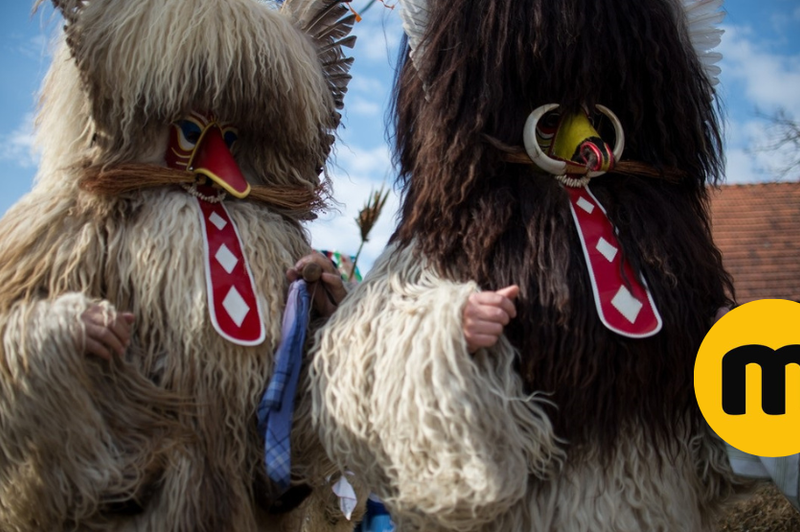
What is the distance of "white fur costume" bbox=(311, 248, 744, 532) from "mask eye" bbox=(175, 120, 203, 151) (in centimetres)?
→ 61

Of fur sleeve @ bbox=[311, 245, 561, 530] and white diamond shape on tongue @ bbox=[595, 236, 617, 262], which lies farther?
white diamond shape on tongue @ bbox=[595, 236, 617, 262]

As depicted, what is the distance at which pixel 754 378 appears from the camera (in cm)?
175

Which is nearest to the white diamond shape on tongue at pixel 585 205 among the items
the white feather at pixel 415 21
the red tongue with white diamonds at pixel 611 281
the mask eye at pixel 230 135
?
the red tongue with white diamonds at pixel 611 281

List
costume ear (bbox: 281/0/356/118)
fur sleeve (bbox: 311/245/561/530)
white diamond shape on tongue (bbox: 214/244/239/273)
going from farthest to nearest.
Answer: costume ear (bbox: 281/0/356/118), white diamond shape on tongue (bbox: 214/244/239/273), fur sleeve (bbox: 311/245/561/530)

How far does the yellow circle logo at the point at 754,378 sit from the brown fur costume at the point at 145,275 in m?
0.90

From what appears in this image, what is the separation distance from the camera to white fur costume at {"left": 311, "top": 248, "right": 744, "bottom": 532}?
1576 mm

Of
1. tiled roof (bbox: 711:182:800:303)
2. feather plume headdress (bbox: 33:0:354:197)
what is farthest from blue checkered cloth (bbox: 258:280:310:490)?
tiled roof (bbox: 711:182:800:303)

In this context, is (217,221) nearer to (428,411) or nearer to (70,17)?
(70,17)

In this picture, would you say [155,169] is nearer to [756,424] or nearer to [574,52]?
[574,52]

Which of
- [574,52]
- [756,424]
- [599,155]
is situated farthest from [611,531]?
[574,52]

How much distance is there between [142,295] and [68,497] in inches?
18.0

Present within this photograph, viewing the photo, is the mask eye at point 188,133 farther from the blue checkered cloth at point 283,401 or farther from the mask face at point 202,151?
the blue checkered cloth at point 283,401

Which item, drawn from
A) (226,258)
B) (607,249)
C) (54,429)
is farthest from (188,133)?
(607,249)

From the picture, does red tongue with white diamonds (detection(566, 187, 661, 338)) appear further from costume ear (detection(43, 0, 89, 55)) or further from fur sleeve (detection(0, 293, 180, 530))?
costume ear (detection(43, 0, 89, 55))
